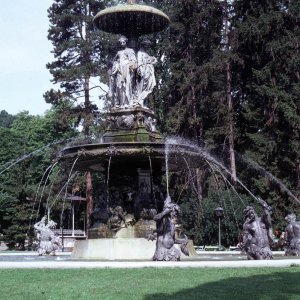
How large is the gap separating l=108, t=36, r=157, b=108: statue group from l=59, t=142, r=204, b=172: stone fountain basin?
6.36 feet

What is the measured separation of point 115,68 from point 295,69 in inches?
890

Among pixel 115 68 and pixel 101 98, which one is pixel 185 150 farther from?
pixel 101 98

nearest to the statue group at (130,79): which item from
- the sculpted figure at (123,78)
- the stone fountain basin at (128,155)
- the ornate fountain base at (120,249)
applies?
the sculpted figure at (123,78)

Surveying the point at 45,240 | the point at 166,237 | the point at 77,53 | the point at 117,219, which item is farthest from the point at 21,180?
the point at 166,237

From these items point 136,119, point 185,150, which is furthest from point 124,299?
point 136,119

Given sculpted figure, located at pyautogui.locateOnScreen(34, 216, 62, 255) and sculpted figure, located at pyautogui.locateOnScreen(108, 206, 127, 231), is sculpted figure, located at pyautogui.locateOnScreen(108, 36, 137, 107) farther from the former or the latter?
sculpted figure, located at pyautogui.locateOnScreen(34, 216, 62, 255)

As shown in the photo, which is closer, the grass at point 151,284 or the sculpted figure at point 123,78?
→ the grass at point 151,284

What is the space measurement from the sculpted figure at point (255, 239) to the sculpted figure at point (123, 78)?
5712 millimetres

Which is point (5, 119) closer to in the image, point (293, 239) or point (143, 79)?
point (143, 79)

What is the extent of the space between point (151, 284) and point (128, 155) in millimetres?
7710

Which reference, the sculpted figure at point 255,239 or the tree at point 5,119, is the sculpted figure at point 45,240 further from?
the tree at point 5,119

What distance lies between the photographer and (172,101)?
4603 cm

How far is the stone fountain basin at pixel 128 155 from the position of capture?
17.5 m

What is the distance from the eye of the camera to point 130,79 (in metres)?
A: 20.0
